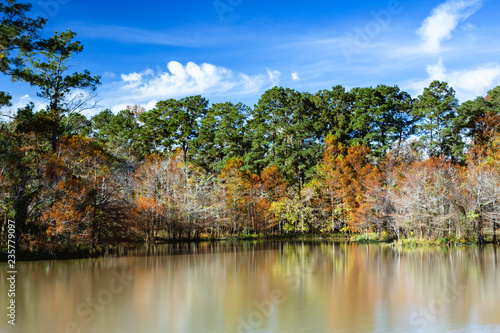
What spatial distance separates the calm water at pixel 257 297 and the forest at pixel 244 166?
373cm

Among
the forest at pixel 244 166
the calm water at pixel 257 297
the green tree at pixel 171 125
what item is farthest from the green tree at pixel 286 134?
the calm water at pixel 257 297

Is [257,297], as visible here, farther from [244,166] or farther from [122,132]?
[122,132]

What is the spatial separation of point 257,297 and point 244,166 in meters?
32.0

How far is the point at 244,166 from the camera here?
42.3 m

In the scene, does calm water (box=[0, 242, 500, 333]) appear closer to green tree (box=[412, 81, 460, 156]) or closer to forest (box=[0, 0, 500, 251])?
forest (box=[0, 0, 500, 251])

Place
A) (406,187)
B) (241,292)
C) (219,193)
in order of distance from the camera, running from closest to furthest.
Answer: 1. (241,292)
2. (406,187)
3. (219,193)

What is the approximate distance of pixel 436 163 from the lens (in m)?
34.2

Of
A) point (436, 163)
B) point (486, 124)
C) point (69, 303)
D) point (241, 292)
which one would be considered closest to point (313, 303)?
point (241, 292)

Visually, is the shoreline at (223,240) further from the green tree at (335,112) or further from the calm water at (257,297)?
the green tree at (335,112)

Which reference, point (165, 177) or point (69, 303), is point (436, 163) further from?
point (69, 303)

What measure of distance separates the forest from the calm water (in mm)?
3729

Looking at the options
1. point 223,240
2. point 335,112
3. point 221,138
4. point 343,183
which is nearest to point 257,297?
point 223,240

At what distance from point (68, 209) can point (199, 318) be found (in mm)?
12201

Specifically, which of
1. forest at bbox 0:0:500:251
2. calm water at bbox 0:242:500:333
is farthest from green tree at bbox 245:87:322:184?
calm water at bbox 0:242:500:333
